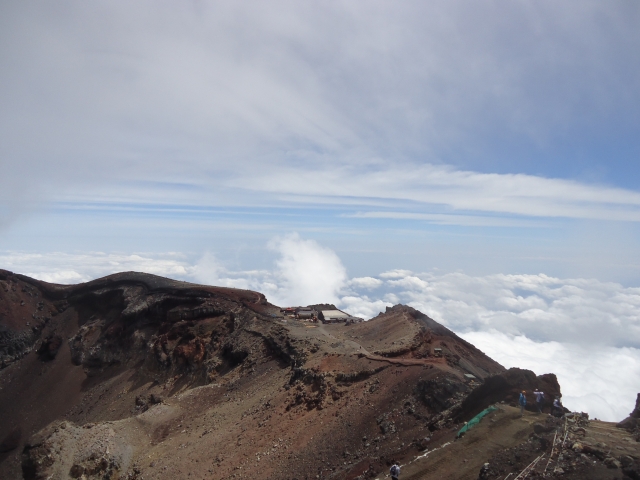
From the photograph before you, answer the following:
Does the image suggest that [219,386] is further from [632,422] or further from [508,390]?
[632,422]

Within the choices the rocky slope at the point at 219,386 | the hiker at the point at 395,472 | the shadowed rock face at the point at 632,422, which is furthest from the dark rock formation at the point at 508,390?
the hiker at the point at 395,472

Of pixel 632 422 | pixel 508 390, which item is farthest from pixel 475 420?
pixel 632 422

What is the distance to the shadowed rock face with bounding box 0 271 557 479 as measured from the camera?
837 inches

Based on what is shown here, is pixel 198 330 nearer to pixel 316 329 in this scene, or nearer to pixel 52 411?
pixel 316 329

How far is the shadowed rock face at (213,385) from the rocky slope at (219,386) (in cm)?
12

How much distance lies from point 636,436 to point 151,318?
4715 cm

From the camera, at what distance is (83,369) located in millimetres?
50312

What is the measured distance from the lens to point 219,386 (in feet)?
114

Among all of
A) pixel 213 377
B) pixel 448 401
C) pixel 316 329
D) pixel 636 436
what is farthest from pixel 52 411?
pixel 636 436

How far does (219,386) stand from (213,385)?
78 cm

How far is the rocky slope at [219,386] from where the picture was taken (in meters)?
20.7

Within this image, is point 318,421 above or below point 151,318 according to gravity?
below

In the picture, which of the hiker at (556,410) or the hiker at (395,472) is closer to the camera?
the hiker at (395,472)

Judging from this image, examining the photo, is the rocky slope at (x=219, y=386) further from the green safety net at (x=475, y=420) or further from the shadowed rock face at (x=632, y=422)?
the shadowed rock face at (x=632, y=422)
